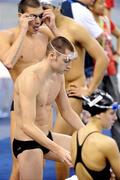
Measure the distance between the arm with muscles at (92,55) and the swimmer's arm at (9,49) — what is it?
52 cm

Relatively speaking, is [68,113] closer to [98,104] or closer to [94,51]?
[98,104]

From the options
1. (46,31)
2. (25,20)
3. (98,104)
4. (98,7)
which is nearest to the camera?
(98,104)

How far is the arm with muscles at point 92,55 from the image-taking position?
4.76 metres

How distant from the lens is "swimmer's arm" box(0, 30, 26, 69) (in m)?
4.43

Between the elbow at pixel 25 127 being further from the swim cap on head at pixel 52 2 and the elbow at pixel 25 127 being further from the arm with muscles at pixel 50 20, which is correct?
the swim cap on head at pixel 52 2

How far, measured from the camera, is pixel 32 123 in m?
3.85

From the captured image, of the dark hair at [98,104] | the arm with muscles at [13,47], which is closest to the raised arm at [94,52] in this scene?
the arm with muscles at [13,47]

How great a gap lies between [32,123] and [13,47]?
0.81 metres

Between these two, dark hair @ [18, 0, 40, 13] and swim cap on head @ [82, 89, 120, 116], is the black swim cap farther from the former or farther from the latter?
dark hair @ [18, 0, 40, 13]

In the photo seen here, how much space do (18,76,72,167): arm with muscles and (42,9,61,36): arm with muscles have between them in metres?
0.80

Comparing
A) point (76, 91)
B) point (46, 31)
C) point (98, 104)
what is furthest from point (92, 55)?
point (98, 104)

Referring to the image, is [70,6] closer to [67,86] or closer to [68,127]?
[67,86]

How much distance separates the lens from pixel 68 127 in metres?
4.82

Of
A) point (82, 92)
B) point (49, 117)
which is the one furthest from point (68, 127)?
point (49, 117)
